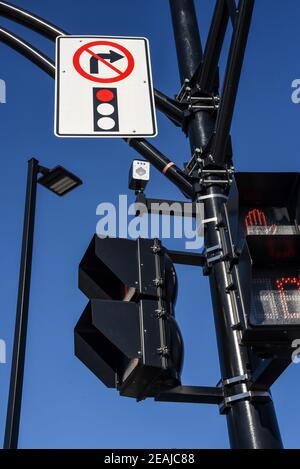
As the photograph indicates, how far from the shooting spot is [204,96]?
214 inches

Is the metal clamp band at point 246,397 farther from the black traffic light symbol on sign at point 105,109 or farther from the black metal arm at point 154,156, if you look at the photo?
the black traffic light symbol on sign at point 105,109

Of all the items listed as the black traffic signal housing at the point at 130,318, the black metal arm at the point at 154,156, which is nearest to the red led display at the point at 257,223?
the black traffic signal housing at the point at 130,318

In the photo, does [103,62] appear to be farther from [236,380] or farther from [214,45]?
[236,380]

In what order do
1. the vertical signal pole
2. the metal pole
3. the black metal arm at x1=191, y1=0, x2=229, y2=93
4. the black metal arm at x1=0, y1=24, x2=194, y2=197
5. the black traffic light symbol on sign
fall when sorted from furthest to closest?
the black metal arm at x1=191, y1=0, x2=229, y2=93
the black metal arm at x1=0, y1=24, x2=194, y2=197
the black traffic light symbol on sign
the metal pole
the vertical signal pole

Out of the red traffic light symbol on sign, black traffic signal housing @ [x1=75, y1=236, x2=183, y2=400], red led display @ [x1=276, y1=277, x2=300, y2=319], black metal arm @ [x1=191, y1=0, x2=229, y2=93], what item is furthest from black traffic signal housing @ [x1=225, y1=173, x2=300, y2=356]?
black metal arm @ [x1=191, y1=0, x2=229, y2=93]

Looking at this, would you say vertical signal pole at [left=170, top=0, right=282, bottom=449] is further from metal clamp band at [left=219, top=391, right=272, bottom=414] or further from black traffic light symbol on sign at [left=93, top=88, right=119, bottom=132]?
black traffic light symbol on sign at [left=93, top=88, right=119, bottom=132]

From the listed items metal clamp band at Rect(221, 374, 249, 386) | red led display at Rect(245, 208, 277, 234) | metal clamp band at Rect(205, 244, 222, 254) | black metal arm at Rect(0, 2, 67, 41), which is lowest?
metal clamp band at Rect(221, 374, 249, 386)

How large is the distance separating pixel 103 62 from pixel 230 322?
1.98 m

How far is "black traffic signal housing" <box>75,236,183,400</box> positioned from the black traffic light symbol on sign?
28.4 inches

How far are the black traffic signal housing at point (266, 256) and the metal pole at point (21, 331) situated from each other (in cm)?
155

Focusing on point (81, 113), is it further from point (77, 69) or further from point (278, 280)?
point (278, 280)

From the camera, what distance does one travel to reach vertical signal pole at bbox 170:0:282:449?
392cm
